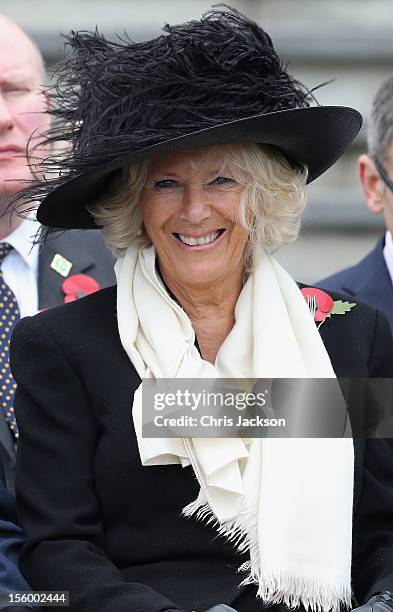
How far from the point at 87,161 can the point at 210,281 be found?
1.43 ft

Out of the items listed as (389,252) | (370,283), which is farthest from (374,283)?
(389,252)

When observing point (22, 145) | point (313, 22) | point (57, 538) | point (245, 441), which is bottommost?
point (57, 538)

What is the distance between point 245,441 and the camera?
2.93 metres

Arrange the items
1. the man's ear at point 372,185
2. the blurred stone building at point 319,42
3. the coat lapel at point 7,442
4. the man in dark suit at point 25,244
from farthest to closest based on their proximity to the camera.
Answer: the blurred stone building at point 319,42 < the man's ear at point 372,185 < the man in dark suit at point 25,244 < the coat lapel at point 7,442

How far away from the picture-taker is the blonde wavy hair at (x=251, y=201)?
3.02 metres

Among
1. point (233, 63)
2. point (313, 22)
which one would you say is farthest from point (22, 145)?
point (313, 22)

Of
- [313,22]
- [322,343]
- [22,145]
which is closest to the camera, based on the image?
[322,343]

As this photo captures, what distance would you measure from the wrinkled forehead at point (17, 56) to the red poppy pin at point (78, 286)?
Result: 704 mm

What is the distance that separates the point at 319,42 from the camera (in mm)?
6809

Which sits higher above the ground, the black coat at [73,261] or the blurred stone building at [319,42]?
the blurred stone building at [319,42]

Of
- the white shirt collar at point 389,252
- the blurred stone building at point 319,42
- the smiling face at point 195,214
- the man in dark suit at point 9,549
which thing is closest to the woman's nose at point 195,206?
the smiling face at point 195,214

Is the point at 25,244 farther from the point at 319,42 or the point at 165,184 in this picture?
the point at 319,42

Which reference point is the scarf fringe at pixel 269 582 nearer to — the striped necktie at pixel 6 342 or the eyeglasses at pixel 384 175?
the striped necktie at pixel 6 342

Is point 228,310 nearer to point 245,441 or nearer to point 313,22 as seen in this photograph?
point 245,441
